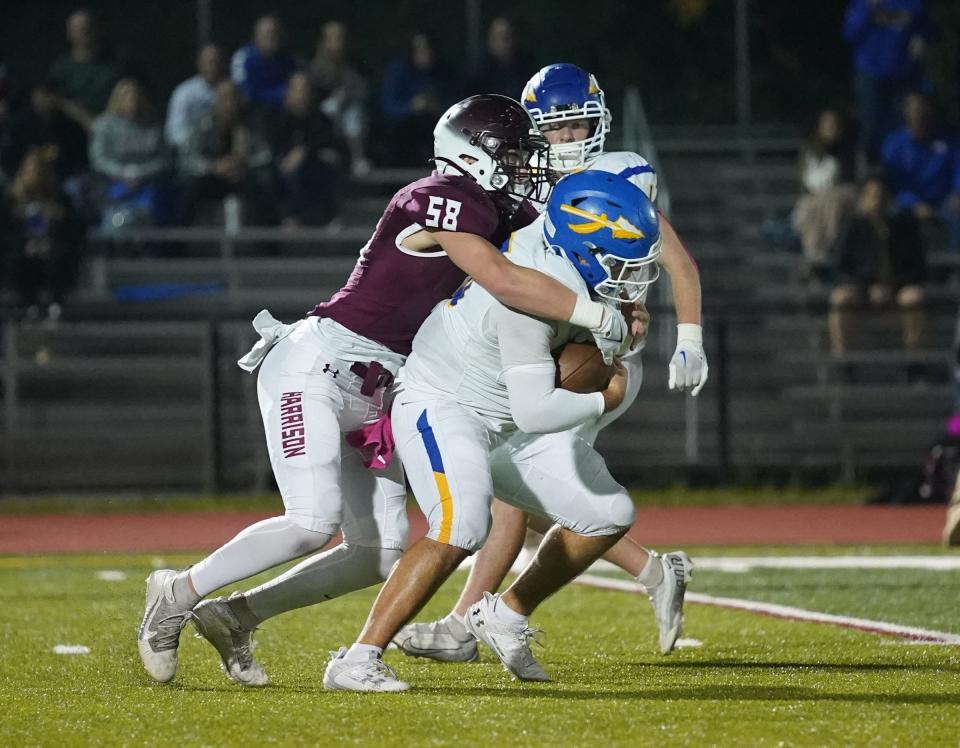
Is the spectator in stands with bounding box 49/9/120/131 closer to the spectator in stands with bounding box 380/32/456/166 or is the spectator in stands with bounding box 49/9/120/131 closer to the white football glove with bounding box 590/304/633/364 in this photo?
the spectator in stands with bounding box 380/32/456/166

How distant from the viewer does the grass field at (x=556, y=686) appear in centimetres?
393

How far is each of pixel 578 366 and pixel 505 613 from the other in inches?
27.1

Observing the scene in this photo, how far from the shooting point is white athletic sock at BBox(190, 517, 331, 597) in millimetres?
4535

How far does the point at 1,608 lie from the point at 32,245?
17.6ft

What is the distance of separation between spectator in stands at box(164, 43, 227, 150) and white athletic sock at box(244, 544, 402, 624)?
8103 millimetres

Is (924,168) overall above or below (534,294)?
below

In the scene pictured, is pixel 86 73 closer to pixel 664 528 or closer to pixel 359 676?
pixel 664 528

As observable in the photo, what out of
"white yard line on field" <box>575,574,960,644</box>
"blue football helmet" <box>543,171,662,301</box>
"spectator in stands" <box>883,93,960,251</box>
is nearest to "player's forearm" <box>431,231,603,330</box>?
"blue football helmet" <box>543,171,662,301</box>

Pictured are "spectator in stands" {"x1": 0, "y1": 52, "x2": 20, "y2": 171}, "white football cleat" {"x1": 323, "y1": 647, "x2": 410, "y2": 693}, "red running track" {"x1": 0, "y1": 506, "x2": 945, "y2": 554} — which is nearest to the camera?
"white football cleat" {"x1": 323, "y1": 647, "x2": 410, "y2": 693}

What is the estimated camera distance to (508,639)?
4.64m

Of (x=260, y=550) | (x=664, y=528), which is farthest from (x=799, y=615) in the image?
(x=664, y=528)

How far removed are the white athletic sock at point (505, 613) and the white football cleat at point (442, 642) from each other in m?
0.44

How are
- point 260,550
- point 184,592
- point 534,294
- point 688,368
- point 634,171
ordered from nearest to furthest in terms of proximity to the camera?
point 534,294, point 260,550, point 184,592, point 688,368, point 634,171

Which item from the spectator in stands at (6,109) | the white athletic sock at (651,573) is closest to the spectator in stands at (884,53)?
the spectator in stands at (6,109)
